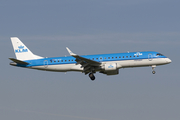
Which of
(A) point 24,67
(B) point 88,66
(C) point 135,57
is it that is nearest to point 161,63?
(C) point 135,57

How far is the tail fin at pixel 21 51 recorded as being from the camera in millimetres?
57191

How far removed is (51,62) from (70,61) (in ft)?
11.6

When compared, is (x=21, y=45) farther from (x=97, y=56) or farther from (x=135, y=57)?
(x=135, y=57)

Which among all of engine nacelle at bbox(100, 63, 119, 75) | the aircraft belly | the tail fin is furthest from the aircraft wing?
the tail fin

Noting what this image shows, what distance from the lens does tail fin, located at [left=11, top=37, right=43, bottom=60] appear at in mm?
57191

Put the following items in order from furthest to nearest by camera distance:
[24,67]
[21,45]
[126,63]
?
[21,45] < [24,67] < [126,63]

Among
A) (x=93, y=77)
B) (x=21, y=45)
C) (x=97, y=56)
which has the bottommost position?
(x=93, y=77)

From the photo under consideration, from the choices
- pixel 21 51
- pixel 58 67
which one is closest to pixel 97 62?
pixel 58 67

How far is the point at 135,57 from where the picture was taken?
52312 millimetres

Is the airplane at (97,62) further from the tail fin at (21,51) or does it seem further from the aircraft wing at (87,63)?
the tail fin at (21,51)

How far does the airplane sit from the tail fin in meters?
1.06

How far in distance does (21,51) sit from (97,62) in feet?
52.2

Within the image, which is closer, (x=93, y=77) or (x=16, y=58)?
(x=93, y=77)

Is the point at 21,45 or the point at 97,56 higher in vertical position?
the point at 21,45
